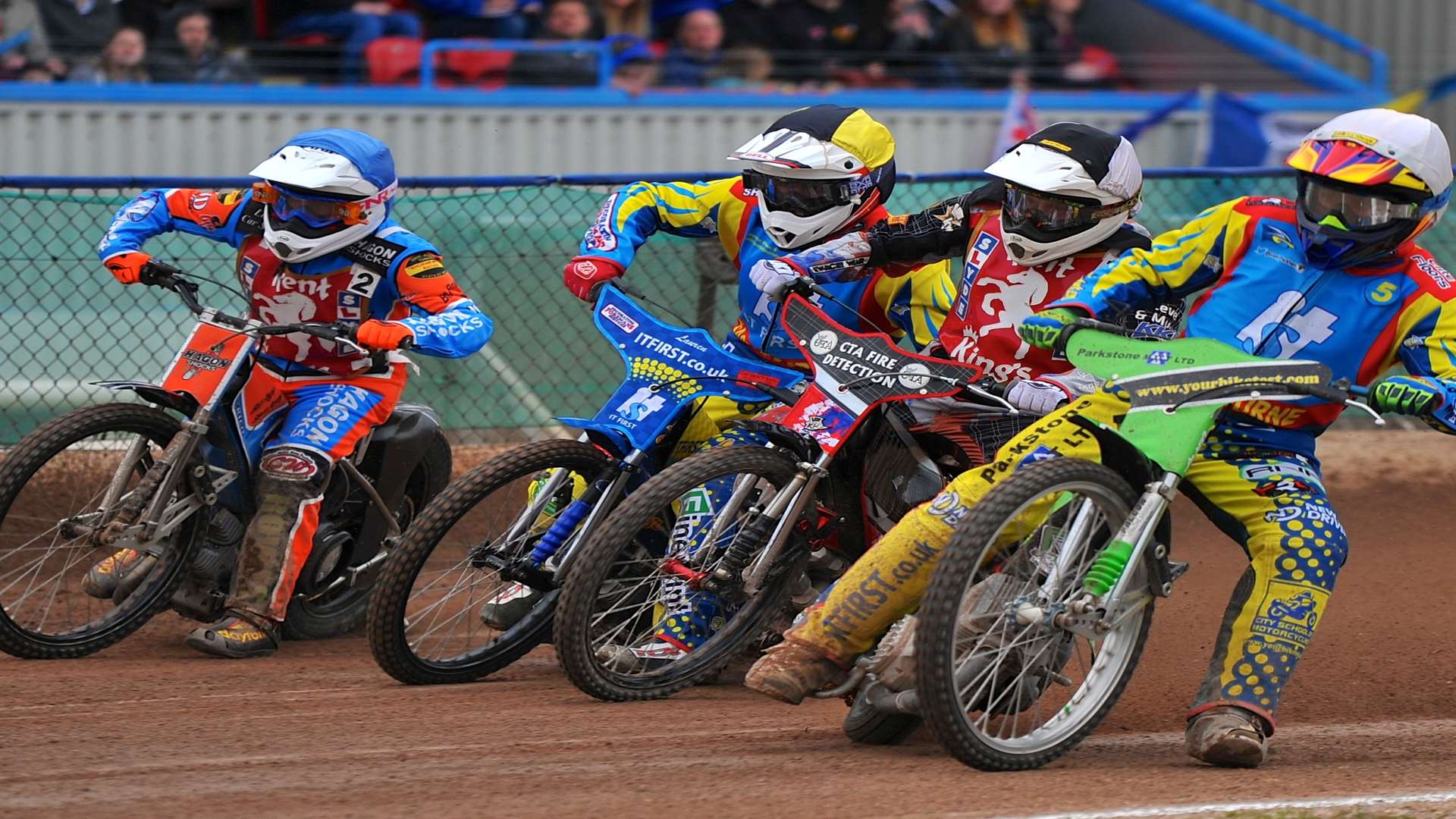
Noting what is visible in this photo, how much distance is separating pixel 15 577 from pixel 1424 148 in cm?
500

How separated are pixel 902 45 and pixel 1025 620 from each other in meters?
→ 8.30

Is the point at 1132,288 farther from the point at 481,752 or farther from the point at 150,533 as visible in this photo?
the point at 150,533

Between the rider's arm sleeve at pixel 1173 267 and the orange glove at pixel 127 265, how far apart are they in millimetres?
2993

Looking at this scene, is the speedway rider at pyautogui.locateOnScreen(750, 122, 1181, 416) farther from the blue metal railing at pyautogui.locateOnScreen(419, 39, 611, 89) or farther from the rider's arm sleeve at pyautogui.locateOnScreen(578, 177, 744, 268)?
the blue metal railing at pyautogui.locateOnScreen(419, 39, 611, 89)

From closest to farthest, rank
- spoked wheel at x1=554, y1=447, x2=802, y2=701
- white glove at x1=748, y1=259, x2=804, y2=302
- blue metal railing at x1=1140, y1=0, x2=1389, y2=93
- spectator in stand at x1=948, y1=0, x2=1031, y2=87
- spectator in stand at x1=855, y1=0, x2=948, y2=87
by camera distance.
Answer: spoked wheel at x1=554, y1=447, x2=802, y2=701
white glove at x1=748, y1=259, x2=804, y2=302
spectator in stand at x1=855, y1=0, x2=948, y2=87
spectator in stand at x1=948, y1=0, x2=1031, y2=87
blue metal railing at x1=1140, y1=0, x2=1389, y2=93

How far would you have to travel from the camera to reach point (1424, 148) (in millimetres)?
4805

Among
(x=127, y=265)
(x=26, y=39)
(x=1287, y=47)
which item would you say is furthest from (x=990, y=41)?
(x=127, y=265)

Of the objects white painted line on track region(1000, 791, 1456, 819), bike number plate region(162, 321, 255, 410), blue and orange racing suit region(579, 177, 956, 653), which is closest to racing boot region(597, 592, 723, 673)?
blue and orange racing suit region(579, 177, 956, 653)

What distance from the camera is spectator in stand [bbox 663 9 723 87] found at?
1149 centimetres

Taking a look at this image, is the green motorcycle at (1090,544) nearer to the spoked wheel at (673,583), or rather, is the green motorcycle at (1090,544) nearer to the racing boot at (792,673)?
the racing boot at (792,673)

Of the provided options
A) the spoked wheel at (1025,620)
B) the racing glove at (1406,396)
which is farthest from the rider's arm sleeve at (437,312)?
the racing glove at (1406,396)

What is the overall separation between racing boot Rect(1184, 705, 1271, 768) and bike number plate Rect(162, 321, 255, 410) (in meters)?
3.16

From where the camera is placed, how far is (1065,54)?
→ 13086 millimetres

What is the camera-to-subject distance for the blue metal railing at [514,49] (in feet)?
35.8
